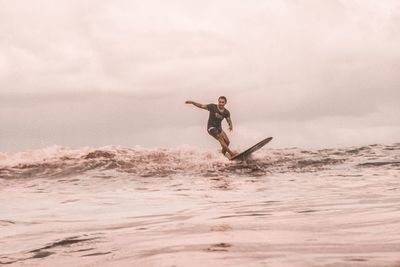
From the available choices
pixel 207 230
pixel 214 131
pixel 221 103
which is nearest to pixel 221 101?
pixel 221 103

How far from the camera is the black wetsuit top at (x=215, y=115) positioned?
61.7ft

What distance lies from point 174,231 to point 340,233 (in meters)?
1.69

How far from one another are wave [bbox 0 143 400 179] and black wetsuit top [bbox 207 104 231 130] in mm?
1685

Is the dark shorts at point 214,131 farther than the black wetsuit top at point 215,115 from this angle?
Yes

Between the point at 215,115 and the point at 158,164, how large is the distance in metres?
4.26

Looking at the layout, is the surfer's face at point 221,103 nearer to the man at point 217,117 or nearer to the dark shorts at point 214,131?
the man at point 217,117

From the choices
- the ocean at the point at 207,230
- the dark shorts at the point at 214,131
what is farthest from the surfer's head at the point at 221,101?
the ocean at the point at 207,230

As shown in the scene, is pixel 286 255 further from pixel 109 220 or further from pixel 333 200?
pixel 333 200

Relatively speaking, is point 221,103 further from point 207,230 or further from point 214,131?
point 207,230

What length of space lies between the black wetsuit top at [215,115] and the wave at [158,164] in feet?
5.53

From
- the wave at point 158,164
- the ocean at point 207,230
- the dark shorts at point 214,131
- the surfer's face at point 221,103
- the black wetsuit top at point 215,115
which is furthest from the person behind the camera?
the dark shorts at point 214,131

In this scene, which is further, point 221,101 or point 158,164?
point 158,164

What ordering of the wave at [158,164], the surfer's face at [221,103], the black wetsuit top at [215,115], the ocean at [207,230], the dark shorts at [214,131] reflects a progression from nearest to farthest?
the ocean at [207,230] < the wave at [158,164] < the surfer's face at [221,103] < the black wetsuit top at [215,115] < the dark shorts at [214,131]

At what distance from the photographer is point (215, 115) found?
18.9m
